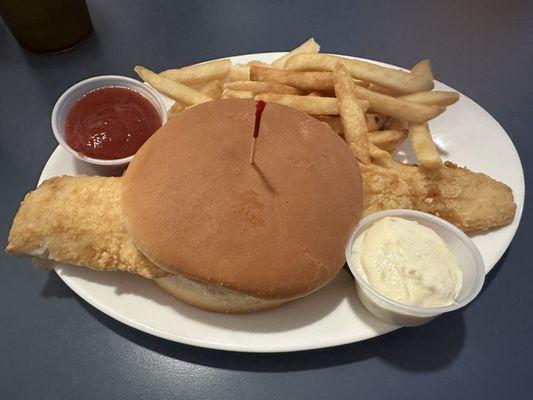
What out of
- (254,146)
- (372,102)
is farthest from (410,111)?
(254,146)

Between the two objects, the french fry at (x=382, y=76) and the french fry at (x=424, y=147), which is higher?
the french fry at (x=382, y=76)

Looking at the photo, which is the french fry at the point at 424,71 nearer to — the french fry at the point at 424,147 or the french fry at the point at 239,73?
the french fry at the point at 424,147

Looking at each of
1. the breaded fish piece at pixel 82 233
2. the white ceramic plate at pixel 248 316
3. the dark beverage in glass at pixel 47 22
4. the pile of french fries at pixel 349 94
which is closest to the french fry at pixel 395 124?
the pile of french fries at pixel 349 94

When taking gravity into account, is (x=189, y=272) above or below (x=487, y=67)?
below

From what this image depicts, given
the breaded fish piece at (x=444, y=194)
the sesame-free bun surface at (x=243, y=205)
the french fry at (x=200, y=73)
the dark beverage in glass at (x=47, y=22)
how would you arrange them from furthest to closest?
the dark beverage in glass at (x=47, y=22)
the french fry at (x=200, y=73)
the breaded fish piece at (x=444, y=194)
the sesame-free bun surface at (x=243, y=205)

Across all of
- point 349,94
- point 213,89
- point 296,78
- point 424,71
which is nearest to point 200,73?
point 213,89

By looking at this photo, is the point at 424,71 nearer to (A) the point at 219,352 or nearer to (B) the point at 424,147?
(B) the point at 424,147

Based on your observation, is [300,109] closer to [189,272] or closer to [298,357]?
[189,272]
